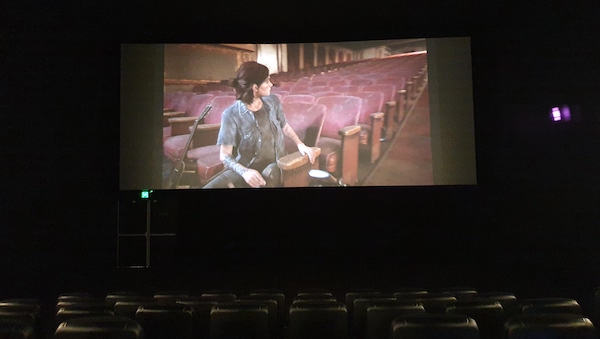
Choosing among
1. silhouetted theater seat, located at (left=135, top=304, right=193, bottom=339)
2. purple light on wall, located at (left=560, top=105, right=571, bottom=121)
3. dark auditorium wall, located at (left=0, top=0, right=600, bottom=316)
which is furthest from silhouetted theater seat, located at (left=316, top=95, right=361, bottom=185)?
silhouetted theater seat, located at (left=135, top=304, right=193, bottom=339)

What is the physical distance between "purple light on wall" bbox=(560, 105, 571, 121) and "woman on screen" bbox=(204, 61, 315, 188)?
3.50 metres

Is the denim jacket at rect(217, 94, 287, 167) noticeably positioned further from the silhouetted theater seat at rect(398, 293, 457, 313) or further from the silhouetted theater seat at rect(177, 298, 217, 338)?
the silhouetted theater seat at rect(398, 293, 457, 313)

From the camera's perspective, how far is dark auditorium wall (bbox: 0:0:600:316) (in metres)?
8.05

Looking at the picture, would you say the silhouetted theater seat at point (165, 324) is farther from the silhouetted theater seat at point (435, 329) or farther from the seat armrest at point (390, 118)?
the seat armrest at point (390, 118)

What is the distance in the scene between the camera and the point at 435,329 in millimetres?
2469

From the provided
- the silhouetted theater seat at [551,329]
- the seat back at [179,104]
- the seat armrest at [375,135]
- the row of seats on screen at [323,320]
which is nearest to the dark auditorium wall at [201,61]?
the seat back at [179,104]

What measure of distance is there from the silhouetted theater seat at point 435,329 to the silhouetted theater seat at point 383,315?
81 centimetres

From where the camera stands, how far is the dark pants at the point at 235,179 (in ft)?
26.0

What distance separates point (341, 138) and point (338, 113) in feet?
1.13

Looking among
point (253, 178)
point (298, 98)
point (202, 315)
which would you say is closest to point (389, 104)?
point (298, 98)

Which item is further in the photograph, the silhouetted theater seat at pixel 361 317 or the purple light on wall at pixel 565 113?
the purple light on wall at pixel 565 113

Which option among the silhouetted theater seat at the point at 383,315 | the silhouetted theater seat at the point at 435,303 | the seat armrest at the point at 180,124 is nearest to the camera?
the silhouetted theater seat at the point at 383,315

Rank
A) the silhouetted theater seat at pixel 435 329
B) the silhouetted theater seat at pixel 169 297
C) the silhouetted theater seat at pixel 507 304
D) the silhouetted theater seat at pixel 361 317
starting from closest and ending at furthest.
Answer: the silhouetted theater seat at pixel 435 329, the silhouetted theater seat at pixel 507 304, the silhouetted theater seat at pixel 361 317, the silhouetted theater seat at pixel 169 297

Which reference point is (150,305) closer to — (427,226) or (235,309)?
(235,309)
